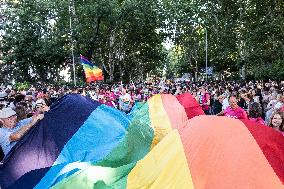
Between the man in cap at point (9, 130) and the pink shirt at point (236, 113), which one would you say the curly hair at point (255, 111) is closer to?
the pink shirt at point (236, 113)

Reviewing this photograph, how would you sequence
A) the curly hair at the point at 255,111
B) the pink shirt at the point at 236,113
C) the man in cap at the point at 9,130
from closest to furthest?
the man in cap at the point at 9,130 < the curly hair at the point at 255,111 < the pink shirt at the point at 236,113

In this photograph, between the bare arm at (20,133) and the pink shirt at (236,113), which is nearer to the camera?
the bare arm at (20,133)

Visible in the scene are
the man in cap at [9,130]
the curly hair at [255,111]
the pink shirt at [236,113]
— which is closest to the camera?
the man in cap at [9,130]

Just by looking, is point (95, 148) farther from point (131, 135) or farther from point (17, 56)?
point (17, 56)

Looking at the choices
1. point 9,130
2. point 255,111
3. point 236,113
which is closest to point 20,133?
point 9,130

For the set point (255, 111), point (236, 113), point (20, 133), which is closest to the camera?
point (20, 133)

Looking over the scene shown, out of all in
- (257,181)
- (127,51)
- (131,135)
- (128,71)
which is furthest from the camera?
(128,71)

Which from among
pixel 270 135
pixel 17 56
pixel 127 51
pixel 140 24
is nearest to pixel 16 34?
pixel 17 56

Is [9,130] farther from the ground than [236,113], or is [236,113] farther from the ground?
[9,130]

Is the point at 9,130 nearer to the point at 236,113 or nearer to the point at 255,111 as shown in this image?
the point at 255,111

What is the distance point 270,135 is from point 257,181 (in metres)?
0.73

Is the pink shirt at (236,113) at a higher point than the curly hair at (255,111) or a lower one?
lower

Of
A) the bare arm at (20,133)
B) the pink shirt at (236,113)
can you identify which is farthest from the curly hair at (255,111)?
the bare arm at (20,133)

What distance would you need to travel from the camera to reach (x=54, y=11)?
136 ft
